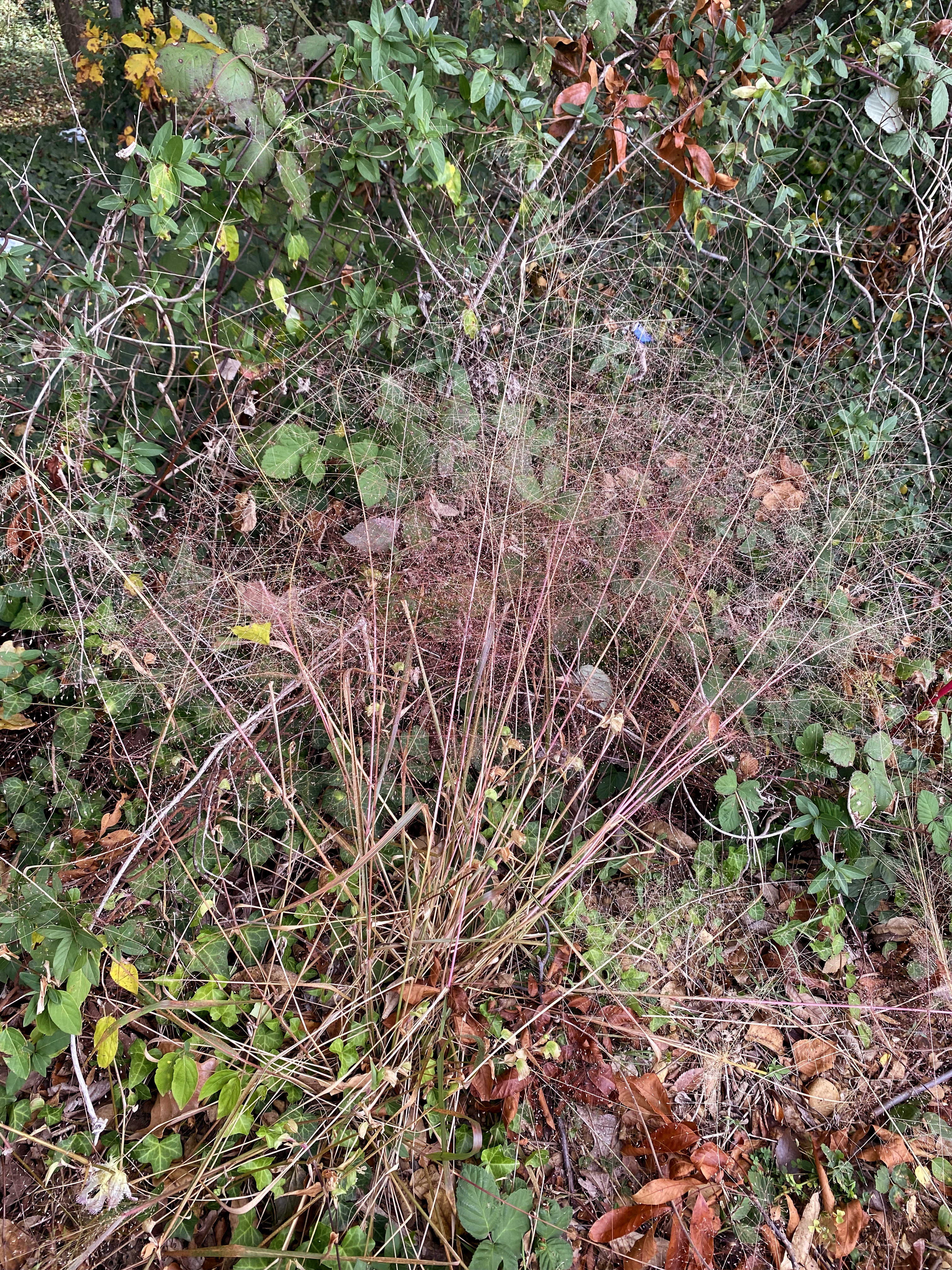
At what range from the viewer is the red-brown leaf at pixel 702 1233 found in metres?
1.19

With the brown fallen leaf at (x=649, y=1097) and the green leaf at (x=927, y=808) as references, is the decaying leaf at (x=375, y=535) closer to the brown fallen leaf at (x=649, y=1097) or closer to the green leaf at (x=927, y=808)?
the brown fallen leaf at (x=649, y=1097)

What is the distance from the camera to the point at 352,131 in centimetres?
179

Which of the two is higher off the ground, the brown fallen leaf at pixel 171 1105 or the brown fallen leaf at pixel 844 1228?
the brown fallen leaf at pixel 171 1105

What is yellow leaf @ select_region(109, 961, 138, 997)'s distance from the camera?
1231 millimetres

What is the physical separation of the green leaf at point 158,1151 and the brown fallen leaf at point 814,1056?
1152 mm

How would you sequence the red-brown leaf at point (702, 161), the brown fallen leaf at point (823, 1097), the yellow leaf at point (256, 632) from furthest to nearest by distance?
the red-brown leaf at point (702, 161) → the brown fallen leaf at point (823, 1097) → the yellow leaf at point (256, 632)

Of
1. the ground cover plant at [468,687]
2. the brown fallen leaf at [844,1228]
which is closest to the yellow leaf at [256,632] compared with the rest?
the ground cover plant at [468,687]

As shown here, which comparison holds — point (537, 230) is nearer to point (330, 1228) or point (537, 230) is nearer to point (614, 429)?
point (614, 429)

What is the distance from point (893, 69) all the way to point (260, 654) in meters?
2.31

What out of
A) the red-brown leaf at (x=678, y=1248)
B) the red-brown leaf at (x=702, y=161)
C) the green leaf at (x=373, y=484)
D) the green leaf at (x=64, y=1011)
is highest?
the red-brown leaf at (x=702, y=161)

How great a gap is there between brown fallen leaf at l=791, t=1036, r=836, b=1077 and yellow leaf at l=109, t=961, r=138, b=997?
1.25 meters

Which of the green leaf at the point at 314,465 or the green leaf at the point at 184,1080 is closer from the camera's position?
the green leaf at the point at 184,1080

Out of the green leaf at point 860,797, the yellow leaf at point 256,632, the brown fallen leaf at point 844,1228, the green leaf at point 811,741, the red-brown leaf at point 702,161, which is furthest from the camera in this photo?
the red-brown leaf at point 702,161

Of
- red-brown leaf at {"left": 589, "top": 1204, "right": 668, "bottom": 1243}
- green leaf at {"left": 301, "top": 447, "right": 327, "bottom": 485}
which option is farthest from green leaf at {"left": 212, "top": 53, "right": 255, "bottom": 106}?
red-brown leaf at {"left": 589, "top": 1204, "right": 668, "bottom": 1243}
